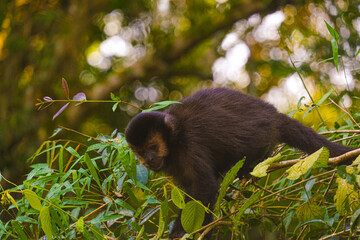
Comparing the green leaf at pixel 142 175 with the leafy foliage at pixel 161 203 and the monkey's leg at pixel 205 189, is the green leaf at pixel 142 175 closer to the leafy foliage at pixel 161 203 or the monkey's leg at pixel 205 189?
the leafy foliage at pixel 161 203

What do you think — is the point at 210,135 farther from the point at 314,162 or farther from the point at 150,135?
the point at 314,162

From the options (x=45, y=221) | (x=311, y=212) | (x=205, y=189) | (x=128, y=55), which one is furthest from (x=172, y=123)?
(x=128, y=55)

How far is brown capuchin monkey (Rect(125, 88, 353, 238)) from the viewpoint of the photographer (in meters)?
3.38

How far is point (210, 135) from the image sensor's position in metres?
3.43

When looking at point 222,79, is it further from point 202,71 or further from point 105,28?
point 105,28

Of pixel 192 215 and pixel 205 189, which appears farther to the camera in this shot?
pixel 205 189

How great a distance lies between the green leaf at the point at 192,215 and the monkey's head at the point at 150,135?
4.34ft

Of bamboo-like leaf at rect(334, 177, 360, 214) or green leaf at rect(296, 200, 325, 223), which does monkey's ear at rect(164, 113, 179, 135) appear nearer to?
green leaf at rect(296, 200, 325, 223)

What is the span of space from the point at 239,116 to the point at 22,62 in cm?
610

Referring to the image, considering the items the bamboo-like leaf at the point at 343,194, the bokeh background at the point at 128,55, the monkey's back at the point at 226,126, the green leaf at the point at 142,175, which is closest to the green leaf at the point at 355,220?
the bamboo-like leaf at the point at 343,194

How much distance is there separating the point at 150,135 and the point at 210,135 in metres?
0.47

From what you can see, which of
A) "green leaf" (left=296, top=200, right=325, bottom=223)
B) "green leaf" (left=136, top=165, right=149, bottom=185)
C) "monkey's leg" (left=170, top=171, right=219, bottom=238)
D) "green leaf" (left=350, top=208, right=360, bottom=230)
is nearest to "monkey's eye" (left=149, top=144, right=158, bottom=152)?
"monkey's leg" (left=170, top=171, right=219, bottom=238)

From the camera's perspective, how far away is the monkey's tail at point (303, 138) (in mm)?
3111

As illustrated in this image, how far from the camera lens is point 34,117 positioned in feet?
26.5
